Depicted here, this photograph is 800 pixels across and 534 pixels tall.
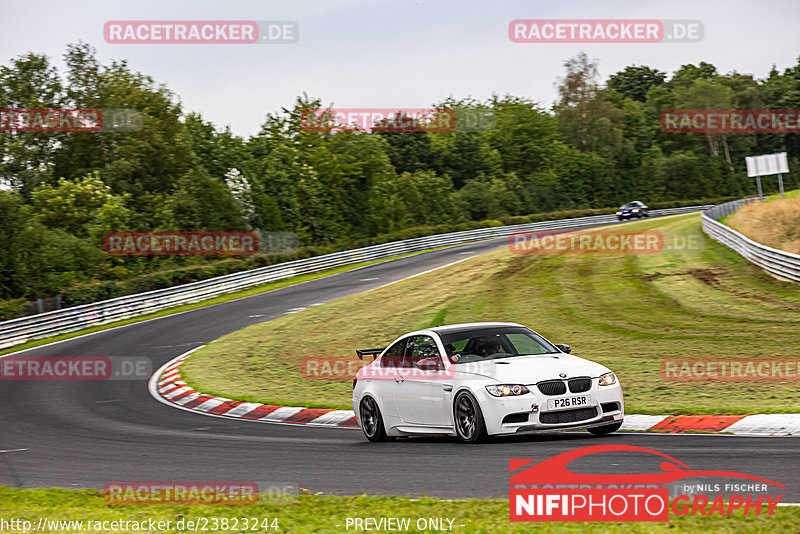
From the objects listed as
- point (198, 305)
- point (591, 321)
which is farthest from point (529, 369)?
point (198, 305)

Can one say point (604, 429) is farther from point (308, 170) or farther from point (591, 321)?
point (308, 170)

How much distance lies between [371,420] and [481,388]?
94.1 inches

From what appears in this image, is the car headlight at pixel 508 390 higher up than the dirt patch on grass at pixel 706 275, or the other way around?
the car headlight at pixel 508 390

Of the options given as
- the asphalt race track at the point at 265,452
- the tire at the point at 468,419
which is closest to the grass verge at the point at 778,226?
the asphalt race track at the point at 265,452

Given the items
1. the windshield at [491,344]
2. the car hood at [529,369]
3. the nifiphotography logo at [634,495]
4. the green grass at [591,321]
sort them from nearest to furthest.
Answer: the nifiphotography logo at [634,495], the car hood at [529,369], the windshield at [491,344], the green grass at [591,321]

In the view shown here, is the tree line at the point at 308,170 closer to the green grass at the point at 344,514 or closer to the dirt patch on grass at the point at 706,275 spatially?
the dirt patch on grass at the point at 706,275

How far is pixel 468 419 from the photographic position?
9812mm

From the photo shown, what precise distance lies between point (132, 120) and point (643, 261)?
187 ft

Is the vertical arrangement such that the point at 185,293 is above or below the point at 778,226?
below

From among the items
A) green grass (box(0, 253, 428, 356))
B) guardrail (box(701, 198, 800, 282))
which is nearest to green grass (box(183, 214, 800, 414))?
guardrail (box(701, 198, 800, 282))

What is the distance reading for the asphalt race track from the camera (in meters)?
7.61

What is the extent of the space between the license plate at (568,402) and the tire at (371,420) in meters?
2.68

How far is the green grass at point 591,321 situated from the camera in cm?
1485

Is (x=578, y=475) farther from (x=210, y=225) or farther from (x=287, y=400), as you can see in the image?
(x=210, y=225)
